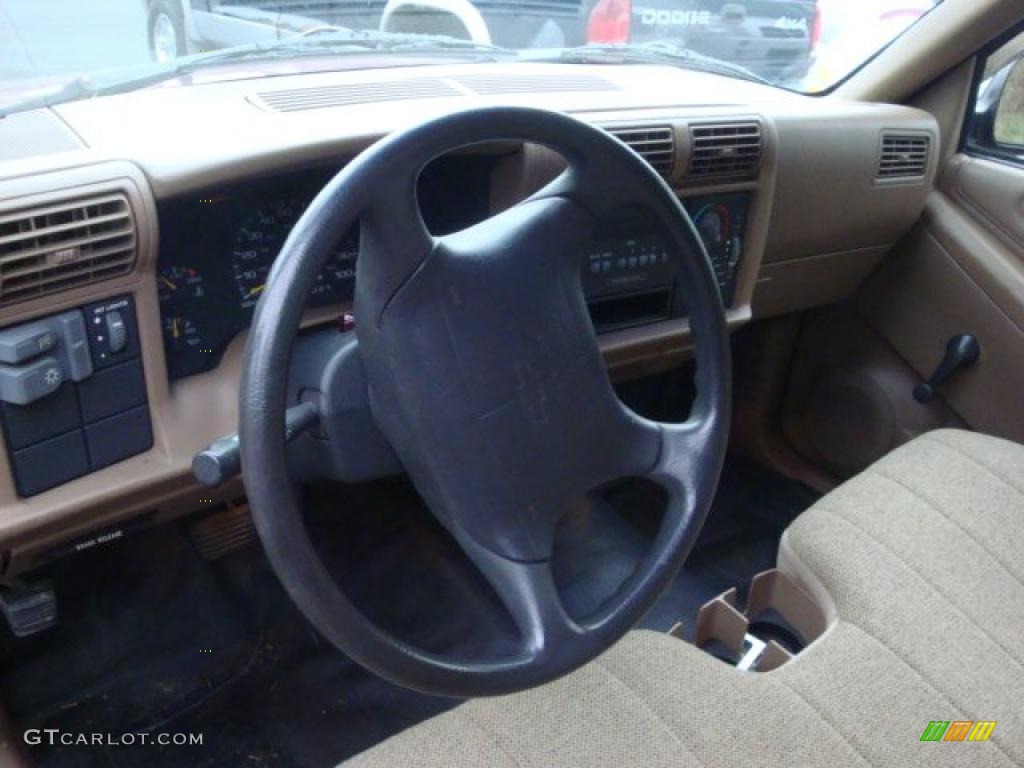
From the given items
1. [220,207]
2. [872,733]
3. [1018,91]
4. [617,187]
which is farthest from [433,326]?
[1018,91]

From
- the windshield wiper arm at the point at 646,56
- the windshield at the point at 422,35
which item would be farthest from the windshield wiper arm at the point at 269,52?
→ the windshield wiper arm at the point at 646,56

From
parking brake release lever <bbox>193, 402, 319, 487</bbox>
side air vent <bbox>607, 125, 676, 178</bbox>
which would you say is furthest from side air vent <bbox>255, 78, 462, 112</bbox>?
parking brake release lever <bbox>193, 402, 319, 487</bbox>

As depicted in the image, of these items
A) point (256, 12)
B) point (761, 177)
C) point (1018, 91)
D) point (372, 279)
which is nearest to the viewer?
point (372, 279)

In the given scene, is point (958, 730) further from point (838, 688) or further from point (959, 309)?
point (959, 309)

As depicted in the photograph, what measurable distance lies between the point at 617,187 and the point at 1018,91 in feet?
4.72

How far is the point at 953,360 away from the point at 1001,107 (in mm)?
557

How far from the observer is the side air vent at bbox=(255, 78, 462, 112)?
1.32 metres

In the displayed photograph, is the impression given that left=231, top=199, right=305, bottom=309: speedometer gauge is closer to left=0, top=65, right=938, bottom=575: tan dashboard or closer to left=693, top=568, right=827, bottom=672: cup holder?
left=0, top=65, right=938, bottom=575: tan dashboard

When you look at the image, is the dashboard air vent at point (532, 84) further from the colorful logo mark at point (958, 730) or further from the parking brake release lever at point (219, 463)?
the colorful logo mark at point (958, 730)

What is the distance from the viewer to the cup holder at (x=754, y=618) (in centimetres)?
143

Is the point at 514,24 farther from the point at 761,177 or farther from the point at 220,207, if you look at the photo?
the point at 220,207

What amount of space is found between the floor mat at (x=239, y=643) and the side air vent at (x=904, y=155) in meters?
0.89

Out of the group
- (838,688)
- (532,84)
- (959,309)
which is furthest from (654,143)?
(959,309)

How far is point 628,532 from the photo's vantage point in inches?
61.8
